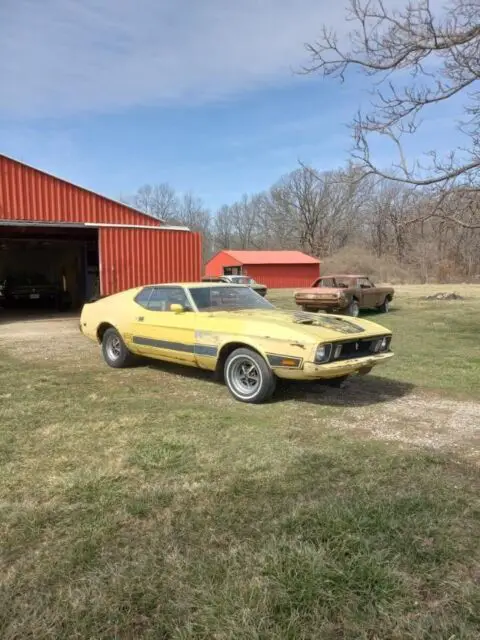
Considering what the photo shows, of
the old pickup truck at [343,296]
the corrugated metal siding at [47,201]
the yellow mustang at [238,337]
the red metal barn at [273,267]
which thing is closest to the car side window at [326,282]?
the old pickup truck at [343,296]

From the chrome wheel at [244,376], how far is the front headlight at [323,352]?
77cm

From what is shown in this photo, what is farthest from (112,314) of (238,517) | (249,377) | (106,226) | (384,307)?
(384,307)

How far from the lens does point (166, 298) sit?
7.28 m

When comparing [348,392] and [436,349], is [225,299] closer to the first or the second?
[348,392]

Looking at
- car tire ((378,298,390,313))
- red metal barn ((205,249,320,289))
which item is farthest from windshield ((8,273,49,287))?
red metal barn ((205,249,320,289))

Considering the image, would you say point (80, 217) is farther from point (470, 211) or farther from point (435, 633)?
point (435, 633)

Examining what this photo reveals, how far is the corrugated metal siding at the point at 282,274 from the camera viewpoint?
46438 millimetres

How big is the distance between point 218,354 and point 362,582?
3.85 m

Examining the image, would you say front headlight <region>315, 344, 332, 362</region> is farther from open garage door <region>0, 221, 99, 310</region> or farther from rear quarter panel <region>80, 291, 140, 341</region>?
open garage door <region>0, 221, 99, 310</region>

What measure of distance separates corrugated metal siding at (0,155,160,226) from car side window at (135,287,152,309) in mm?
9172

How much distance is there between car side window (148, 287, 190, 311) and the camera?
7039 millimetres

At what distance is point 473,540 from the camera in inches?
114

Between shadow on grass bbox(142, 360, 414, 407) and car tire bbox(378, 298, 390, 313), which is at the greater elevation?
car tire bbox(378, 298, 390, 313)

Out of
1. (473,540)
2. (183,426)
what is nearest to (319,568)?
(473,540)
